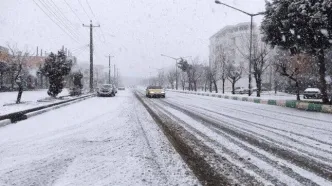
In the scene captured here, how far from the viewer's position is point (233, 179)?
5.18 meters

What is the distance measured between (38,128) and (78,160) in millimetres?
5773

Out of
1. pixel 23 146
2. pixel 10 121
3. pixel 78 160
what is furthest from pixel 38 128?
pixel 78 160

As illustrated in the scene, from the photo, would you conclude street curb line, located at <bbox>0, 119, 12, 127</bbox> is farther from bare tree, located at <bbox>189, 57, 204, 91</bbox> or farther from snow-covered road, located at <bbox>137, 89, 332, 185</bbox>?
bare tree, located at <bbox>189, 57, 204, 91</bbox>

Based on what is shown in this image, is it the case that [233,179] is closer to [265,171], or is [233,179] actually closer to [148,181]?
[265,171]

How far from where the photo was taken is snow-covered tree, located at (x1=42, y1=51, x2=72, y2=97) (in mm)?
32938

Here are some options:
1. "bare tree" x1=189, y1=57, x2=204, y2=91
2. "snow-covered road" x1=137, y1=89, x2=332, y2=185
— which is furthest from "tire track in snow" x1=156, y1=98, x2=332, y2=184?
"bare tree" x1=189, y1=57, x2=204, y2=91

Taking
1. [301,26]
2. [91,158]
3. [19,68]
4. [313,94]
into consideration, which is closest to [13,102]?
[19,68]

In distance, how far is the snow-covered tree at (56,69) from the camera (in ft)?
108

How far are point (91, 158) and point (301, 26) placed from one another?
18555 mm

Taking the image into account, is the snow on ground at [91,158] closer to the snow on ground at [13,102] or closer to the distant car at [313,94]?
the snow on ground at [13,102]

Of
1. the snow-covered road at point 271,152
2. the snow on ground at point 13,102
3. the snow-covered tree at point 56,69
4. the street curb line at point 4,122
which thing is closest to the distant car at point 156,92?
the snow-covered tree at point 56,69

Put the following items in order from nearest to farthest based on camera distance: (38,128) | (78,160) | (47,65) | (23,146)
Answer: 1. (78,160)
2. (23,146)
3. (38,128)
4. (47,65)

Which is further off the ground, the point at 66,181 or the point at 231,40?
the point at 231,40

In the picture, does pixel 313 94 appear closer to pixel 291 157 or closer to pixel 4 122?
pixel 4 122
